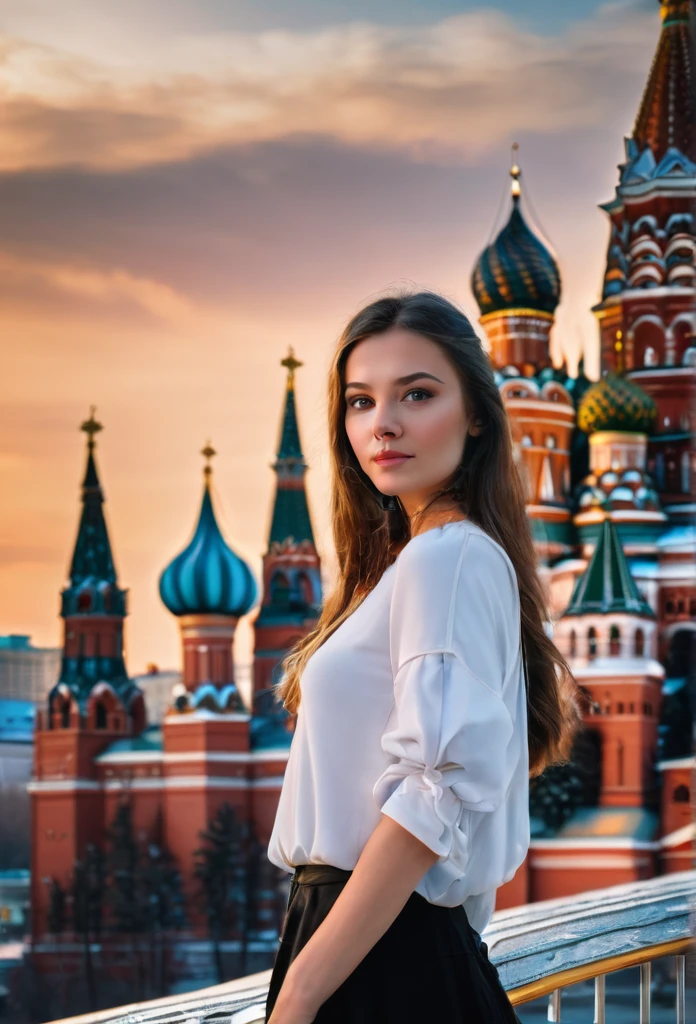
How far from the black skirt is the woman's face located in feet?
0.66

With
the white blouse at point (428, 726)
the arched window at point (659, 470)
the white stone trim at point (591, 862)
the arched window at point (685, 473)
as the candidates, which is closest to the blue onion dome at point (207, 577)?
the white stone trim at point (591, 862)

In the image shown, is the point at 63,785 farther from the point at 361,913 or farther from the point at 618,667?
the point at 361,913

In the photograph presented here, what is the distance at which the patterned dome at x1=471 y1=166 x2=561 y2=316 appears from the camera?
34.2 ft

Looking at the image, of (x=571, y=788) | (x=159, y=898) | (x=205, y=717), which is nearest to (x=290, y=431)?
(x=205, y=717)

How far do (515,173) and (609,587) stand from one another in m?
3.07

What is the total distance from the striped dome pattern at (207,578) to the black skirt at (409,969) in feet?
33.3

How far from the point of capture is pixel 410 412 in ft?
2.41

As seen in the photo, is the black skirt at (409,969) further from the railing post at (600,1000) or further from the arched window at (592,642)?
the arched window at (592,642)

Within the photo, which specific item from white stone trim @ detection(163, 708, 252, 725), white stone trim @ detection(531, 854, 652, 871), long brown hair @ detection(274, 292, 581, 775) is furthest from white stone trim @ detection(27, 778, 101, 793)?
long brown hair @ detection(274, 292, 581, 775)

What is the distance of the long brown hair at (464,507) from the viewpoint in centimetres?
74

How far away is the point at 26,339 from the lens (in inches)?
410

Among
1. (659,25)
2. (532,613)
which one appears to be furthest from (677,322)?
(532,613)

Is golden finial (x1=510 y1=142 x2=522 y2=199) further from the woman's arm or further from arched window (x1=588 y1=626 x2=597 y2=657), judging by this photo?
the woman's arm

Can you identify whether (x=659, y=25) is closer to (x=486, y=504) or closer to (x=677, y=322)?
(x=677, y=322)
